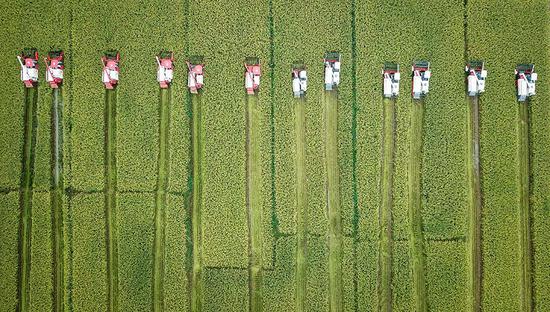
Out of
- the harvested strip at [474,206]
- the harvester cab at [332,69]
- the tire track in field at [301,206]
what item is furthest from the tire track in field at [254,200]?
the harvested strip at [474,206]

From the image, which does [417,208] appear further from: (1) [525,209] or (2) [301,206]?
(2) [301,206]

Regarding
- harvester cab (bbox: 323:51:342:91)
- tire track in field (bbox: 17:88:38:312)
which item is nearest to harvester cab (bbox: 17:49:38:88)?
tire track in field (bbox: 17:88:38:312)

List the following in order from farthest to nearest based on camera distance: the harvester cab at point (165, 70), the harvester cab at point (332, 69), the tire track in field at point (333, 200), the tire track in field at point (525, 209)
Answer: the harvester cab at point (165, 70) → the harvester cab at point (332, 69) → the tire track in field at point (333, 200) → the tire track in field at point (525, 209)

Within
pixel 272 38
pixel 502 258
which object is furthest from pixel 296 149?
pixel 502 258

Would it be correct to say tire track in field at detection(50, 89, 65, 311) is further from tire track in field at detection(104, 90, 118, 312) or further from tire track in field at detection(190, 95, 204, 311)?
tire track in field at detection(190, 95, 204, 311)

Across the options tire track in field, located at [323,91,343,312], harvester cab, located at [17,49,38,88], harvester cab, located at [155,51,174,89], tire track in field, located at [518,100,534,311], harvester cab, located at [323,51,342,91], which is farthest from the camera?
harvester cab, located at [17,49,38,88]

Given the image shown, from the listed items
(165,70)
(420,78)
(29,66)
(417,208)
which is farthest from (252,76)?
(29,66)

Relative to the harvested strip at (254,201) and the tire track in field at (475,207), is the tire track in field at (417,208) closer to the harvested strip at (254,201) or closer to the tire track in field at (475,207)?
the tire track in field at (475,207)
